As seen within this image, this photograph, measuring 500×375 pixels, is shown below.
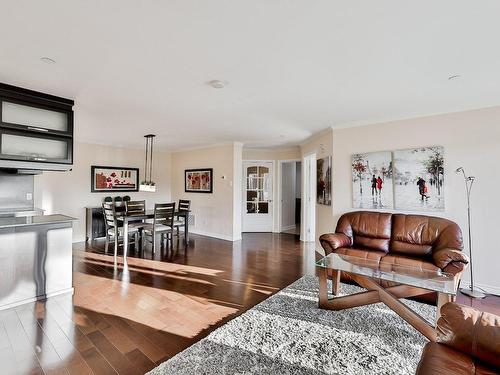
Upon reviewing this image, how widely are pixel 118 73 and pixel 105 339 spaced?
7.74 ft

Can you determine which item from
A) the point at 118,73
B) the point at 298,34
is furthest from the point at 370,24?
the point at 118,73

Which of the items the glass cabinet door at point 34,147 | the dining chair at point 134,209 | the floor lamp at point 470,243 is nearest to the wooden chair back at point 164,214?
the dining chair at point 134,209

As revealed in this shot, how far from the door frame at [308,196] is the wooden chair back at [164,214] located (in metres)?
2.99

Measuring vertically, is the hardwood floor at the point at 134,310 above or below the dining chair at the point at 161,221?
below

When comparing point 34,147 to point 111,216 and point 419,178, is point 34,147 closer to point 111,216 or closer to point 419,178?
point 111,216

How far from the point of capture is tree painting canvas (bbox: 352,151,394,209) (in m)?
3.94

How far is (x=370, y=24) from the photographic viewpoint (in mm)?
1717

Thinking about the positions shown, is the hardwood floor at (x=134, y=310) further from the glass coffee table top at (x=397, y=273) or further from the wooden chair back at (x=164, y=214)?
the glass coffee table top at (x=397, y=273)

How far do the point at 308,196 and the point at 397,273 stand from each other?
369 centimetres

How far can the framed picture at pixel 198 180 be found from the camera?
6664 millimetres

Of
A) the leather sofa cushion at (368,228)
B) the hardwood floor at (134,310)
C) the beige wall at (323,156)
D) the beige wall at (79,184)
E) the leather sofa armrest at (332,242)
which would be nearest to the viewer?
the hardwood floor at (134,310)

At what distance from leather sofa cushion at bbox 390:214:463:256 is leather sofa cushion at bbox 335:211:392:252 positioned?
10 cm

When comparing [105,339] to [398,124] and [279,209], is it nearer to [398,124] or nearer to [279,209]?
[398,124]

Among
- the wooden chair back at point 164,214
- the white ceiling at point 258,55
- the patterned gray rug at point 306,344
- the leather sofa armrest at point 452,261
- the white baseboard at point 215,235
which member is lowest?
the patterned gray rug at point 306,344
